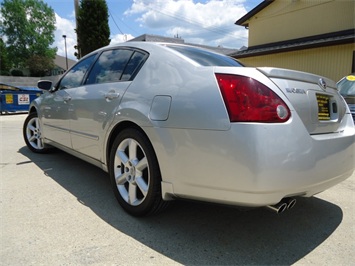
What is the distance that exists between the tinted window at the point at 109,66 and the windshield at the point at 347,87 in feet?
13.8

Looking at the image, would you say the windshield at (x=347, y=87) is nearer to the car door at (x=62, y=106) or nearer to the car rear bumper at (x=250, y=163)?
the car rear bumper at (x=250, y=163)

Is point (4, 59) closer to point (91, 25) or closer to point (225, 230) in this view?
point (91, 25)

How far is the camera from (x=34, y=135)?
4.82m

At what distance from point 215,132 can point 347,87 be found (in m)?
4.74

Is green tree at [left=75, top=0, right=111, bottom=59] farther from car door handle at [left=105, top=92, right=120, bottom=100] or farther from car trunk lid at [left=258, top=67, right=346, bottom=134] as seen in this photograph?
car trunk lid at [left=258, top=67, right=346, bottom=134]

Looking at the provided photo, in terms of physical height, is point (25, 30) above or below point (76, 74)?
above

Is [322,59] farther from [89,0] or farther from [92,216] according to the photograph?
[89,0]

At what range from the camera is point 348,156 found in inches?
88.0

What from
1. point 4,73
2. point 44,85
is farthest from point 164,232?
point 4,73

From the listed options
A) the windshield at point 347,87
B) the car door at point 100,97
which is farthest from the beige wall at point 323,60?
the car door at point 100,97

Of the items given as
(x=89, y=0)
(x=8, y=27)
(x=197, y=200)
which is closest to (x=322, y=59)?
(x=197, y=200)

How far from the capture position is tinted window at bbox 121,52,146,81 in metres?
2.63

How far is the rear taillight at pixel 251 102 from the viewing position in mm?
1820

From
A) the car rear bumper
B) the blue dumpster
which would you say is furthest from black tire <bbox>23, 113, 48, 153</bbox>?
the blue dumpster
